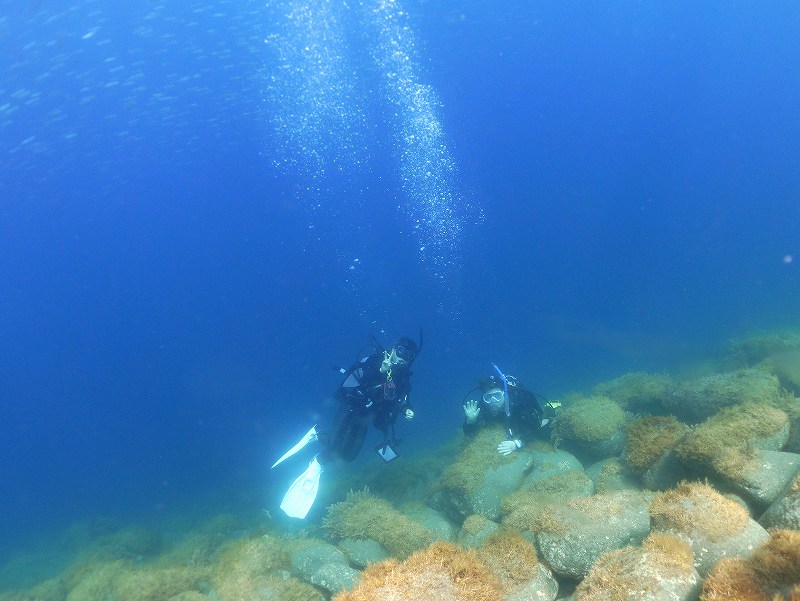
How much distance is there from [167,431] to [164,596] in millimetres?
53452

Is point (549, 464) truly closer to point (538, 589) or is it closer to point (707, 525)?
point (538, 589)

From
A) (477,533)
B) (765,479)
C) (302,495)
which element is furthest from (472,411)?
(765,479)

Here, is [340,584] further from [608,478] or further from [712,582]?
[712,582]

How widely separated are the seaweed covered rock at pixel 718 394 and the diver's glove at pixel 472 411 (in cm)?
313

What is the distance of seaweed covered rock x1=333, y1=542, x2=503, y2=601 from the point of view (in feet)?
9.96

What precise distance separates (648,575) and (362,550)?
418 cm

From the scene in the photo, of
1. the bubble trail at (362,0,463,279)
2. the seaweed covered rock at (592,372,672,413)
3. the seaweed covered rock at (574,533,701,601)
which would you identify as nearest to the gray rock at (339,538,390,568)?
the seaweed covered rock at (574,533,701,601)

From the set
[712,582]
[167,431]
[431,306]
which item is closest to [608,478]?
[712,582]

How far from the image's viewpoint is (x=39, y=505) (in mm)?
36281

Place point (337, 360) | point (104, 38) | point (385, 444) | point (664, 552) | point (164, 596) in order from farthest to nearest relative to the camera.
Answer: point (337, 360) → point (104, 38) → point (385, 444) → point (164, 596) → point (664, 552)

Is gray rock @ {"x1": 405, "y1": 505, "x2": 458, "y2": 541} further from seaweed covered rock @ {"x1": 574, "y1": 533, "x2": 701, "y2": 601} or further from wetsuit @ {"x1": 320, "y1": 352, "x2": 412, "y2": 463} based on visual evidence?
seaweed covered rock @ {"x1": 574, "y1": 533, "x2": 701, "y2": 601}

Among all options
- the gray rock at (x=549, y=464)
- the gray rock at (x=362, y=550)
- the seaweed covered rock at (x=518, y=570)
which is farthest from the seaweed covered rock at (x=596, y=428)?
the seaweed covered rock at (x=518, y=570)

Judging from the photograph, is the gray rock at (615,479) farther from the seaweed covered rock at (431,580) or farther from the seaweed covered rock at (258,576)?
the seaweed covered rock at (258,576)

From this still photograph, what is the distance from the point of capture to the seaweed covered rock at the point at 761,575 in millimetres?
2442
